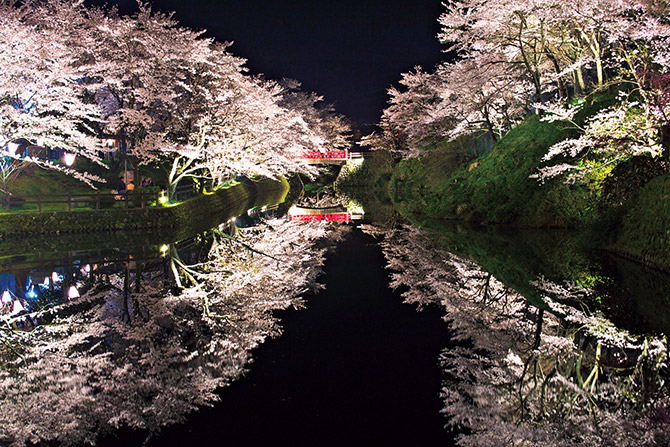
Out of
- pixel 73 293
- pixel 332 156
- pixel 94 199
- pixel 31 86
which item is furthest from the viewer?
pixel 332 156

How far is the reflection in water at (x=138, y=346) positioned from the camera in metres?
4.67

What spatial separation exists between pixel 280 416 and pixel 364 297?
4.95m

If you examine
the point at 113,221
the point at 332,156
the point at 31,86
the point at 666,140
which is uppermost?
the point at 332,156

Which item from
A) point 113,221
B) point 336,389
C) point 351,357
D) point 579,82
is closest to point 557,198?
point 579,82

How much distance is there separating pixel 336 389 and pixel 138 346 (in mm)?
3145

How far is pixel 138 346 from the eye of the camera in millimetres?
6609

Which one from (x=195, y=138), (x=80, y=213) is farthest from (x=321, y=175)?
(x=80, y=213)

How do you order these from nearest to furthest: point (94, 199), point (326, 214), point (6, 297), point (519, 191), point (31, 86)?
point (6, 297) → point (31, 86) → point (519, 191) → point (94, 199) → point (326, 214)

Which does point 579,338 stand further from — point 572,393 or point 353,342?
point 353,342

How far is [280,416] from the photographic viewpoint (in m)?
4.62

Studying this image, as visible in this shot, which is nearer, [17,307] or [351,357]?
[351,357]

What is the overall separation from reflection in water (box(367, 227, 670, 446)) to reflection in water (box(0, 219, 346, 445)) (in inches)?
109

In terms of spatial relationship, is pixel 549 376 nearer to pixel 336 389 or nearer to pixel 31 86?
pixel 336 389

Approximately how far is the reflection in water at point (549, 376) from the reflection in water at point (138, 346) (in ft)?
9.10
